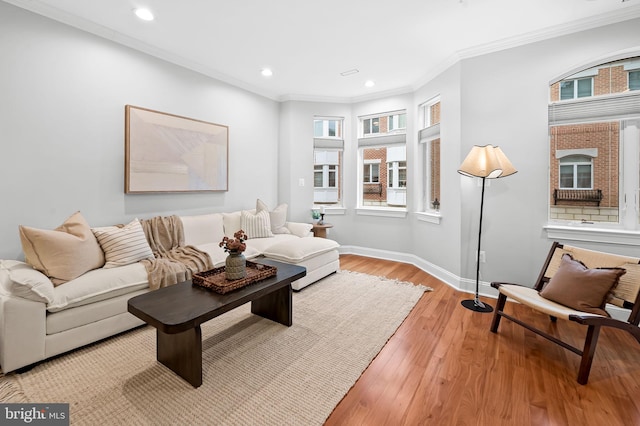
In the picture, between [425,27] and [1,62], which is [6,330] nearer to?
[1,62]

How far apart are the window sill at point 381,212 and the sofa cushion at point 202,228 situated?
A: 247cm

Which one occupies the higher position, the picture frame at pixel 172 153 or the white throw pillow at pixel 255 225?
the picture frame at pixel 172 153

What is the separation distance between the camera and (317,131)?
5355 millimetres

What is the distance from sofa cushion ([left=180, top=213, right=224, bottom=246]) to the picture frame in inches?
15.9

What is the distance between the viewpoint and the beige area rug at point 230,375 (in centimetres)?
158

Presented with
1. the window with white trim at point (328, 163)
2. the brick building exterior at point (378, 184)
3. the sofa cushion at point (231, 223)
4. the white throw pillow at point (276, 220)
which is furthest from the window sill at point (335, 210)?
the sofa cushion at point (231, 223)

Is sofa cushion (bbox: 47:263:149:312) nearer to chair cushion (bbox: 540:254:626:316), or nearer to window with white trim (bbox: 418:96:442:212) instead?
chair cushion (bbox: 540:254:626:316)

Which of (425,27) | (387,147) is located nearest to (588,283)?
(425,27)

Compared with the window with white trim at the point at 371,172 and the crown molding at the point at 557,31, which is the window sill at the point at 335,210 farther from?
the crown molding at the point at 557,31

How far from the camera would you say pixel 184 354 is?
184 centimetres

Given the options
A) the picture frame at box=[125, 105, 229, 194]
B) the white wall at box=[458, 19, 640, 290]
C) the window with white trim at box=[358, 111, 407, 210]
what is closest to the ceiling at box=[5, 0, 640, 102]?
the white wall at box=[458, 19, 640, 290]

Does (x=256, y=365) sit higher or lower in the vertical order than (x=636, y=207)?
lower

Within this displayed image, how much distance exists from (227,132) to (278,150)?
1170mm

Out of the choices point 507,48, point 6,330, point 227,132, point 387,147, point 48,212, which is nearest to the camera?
point 6,330
